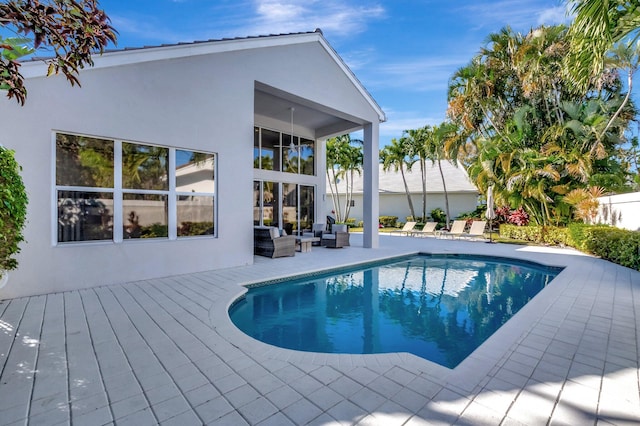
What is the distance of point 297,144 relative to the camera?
620 inches

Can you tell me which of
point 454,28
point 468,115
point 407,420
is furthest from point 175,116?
point 468,115

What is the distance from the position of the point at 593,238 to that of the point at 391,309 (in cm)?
1051

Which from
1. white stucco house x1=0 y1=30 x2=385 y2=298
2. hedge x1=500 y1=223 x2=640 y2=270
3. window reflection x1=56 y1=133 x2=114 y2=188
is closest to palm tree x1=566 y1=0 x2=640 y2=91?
hedge x1=500 y1=223 x2=640 y2=270

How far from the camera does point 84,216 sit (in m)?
6.86

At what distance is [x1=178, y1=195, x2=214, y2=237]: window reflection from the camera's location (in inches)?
329

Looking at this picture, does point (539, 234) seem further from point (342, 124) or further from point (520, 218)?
point (342, 124)

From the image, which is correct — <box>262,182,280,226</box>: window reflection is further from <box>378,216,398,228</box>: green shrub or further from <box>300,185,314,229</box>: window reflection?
<box>378,216,398,228</box>: green shrub

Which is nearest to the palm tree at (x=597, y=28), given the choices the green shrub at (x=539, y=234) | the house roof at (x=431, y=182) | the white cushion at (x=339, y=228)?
the white cushion at (x=339, y=228)

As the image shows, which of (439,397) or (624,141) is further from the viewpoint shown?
(624,141)

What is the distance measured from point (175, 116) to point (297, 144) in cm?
825

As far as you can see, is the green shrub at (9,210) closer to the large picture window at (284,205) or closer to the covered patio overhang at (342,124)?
the covered patio overhang at (342,124)

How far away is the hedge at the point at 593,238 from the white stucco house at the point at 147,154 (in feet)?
36.0

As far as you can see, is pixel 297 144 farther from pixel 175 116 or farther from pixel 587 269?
pixel 587 269

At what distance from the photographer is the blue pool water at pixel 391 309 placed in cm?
491
